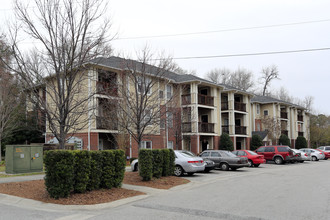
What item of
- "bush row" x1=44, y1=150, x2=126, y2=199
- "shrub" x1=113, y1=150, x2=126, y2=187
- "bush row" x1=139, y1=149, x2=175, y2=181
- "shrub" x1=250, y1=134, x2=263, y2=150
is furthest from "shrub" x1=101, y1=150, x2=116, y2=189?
"shrub" x1=250, y1=134, x2=263, y2=150

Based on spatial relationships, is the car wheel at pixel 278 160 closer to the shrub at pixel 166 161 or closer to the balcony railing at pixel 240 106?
the balcony railing at pixel 240 106

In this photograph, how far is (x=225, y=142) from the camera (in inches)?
1362

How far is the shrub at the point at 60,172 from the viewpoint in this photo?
32.2 feet

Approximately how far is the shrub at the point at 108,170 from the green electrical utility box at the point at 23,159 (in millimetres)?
7688

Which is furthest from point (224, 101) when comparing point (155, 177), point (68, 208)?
point (68, 208)

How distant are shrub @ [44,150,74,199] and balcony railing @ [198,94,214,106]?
2392cm

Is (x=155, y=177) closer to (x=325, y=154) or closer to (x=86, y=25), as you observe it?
(x=86, y=25)

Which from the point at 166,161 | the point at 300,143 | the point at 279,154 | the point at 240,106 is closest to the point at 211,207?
the point at 166,161

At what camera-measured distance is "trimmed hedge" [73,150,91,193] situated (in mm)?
10250

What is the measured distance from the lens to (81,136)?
2545cm

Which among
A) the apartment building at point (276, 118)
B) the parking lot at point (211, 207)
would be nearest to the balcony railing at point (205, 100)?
the apartment building at point (276, 118)

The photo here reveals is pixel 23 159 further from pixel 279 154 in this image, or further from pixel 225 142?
pixel 225 142

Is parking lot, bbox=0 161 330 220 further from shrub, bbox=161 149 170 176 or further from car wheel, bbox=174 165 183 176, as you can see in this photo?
car wheel, bbox=174 165 183 176

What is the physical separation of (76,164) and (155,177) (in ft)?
17.3
